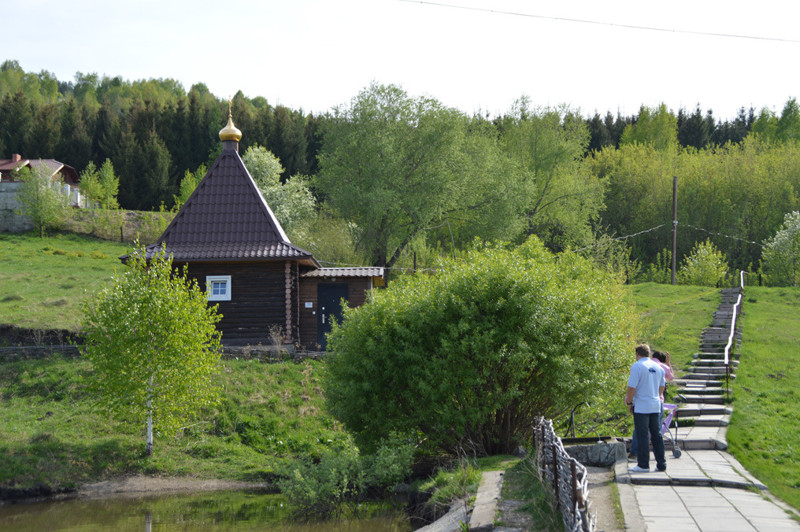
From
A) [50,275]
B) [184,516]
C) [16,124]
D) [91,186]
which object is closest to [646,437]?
[184,516]

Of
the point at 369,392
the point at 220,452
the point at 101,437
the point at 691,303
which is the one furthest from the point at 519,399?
the point at 691,303

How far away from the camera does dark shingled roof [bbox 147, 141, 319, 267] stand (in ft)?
78.6

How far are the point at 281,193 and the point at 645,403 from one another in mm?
39366

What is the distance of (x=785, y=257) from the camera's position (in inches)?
1483

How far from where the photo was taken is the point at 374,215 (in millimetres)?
35594

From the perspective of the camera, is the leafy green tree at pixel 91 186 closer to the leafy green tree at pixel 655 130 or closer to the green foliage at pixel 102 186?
the green foliage at pixel 102 186

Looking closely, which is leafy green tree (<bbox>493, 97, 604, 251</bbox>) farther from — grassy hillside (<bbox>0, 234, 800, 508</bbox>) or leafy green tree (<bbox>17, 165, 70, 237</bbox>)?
leafy green tree (<bbox>17, 165, 70, 237</bbox>)

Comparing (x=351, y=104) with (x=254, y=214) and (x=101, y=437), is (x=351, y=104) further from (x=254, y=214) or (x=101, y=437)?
(x=101, y=437)

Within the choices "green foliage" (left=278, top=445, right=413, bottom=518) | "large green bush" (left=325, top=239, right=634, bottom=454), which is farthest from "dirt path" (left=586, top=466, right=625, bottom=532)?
"green foliage" (left=278, top=445, right=413, bottom=518)

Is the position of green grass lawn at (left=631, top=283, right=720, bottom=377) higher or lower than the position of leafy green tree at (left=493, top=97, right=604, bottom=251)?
lower

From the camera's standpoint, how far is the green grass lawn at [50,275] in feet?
83.6

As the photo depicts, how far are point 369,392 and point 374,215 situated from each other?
2200 cm

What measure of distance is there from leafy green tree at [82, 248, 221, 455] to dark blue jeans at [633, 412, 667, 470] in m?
12.1

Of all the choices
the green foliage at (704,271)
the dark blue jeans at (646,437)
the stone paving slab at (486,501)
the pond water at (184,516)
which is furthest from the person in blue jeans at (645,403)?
the green foliage at (704,271)
